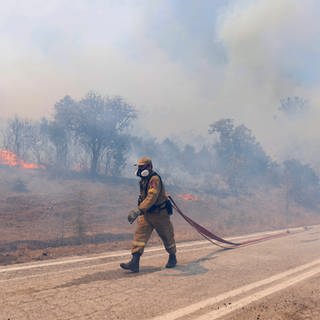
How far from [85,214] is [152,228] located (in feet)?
35.9

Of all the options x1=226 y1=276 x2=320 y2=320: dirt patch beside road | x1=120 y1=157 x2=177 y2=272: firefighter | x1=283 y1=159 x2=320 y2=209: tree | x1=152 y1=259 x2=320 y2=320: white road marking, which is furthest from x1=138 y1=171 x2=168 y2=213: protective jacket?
x1=283 y1=159 x2=320 y2=209: tree

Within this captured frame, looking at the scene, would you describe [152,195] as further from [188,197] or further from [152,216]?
[188,197]

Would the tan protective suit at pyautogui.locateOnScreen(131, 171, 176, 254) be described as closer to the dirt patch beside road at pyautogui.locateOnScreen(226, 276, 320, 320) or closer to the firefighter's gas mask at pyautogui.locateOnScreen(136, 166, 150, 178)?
the firefighter's gas mask at pyautogui.locateOnScreen(136, 166, 150, 178)

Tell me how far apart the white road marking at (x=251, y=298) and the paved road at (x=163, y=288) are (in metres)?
0.01

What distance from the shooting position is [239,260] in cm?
707

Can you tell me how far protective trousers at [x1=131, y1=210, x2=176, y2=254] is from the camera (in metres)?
5.91

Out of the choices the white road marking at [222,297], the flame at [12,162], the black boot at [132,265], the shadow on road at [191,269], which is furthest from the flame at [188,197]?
the black boot at [132,265]

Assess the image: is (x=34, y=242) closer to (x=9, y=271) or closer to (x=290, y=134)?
(x=9, y=271)

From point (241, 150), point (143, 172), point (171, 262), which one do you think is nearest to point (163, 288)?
point (171, 262)

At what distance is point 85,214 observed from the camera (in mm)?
16516

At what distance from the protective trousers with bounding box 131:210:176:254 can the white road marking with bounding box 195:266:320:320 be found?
180cm

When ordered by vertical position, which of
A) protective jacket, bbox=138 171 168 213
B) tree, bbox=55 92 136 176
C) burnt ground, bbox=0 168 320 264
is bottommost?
A: burnt ground, bbox=0 168 320 264

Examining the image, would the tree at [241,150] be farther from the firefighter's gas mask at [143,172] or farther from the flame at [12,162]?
the firefighter's gas mask at [143,172]

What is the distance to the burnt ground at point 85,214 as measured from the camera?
957 cm
